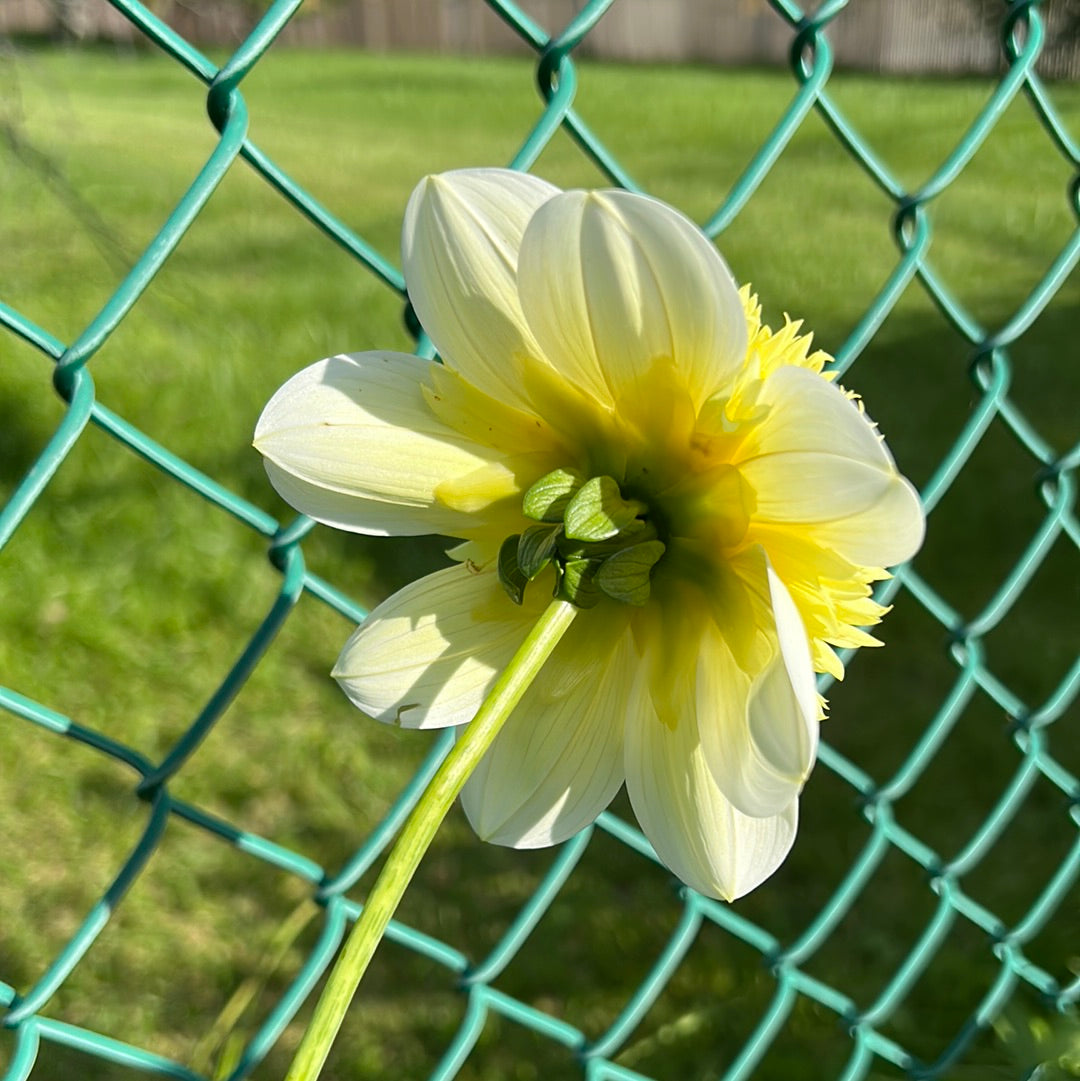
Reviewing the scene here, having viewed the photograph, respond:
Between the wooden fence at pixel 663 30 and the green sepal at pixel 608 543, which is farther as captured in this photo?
the wooden fence at pixel 663 30

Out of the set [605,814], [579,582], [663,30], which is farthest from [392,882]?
[663,30]

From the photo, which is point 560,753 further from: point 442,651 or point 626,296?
point 626,296

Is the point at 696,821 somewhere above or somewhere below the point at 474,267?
below

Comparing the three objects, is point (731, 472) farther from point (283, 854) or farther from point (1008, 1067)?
point (1008, 1067)

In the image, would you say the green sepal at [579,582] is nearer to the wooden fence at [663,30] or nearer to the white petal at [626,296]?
the white petal at [626,296]

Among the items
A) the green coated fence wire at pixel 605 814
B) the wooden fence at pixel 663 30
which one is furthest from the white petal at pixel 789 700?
the wooden fence at pixel 663 30

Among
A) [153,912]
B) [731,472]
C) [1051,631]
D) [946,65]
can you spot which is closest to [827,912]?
[731,472]

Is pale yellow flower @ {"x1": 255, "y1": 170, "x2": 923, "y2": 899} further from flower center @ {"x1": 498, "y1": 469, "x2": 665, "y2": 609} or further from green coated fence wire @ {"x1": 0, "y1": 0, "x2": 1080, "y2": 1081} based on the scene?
green coated fence wire @ {"x1": 0, "y1": 0, "x2": 1080, "y2": 1081}
